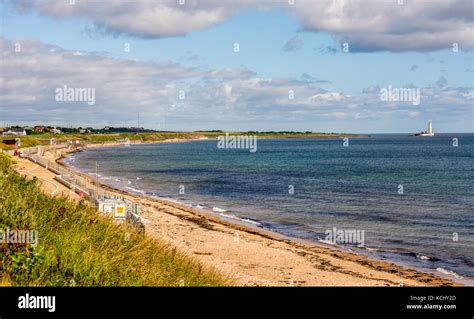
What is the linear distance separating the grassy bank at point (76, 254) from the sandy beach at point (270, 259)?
13.8 feet

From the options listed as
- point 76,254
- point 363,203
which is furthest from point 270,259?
point 363,203

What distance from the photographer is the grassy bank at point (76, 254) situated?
9.34 meters

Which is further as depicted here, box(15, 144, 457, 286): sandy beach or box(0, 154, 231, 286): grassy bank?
box(15, 144, 457, 286): sandy beach

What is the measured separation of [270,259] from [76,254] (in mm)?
17375

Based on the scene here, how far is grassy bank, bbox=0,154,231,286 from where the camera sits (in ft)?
30.6

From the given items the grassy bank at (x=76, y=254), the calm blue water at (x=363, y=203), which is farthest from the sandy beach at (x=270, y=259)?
the grassy bank at (x=76, y=254)

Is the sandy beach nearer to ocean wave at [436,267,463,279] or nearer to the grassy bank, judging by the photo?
ocean wave at [436,267,463,279]

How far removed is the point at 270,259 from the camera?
1036 inches

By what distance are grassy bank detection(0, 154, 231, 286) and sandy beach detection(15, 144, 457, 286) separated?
4200 mm

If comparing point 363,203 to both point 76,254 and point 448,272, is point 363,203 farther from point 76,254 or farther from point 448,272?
point 76,254

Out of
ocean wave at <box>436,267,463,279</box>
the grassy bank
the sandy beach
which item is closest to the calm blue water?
ocean wave at <box>436,267,463,279</box>
